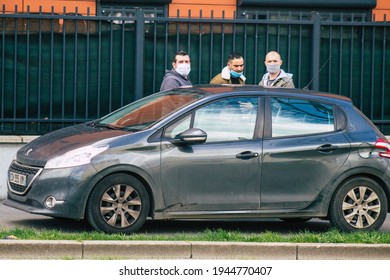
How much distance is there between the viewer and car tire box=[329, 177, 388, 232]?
12.3m

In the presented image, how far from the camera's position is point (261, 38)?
1644 cm

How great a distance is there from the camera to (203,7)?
789 inches

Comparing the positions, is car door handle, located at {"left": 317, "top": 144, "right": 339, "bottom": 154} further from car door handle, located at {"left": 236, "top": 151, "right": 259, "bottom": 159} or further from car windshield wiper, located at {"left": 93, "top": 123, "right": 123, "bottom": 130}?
car windshield wiper, located at {"left": 93, "top": 123, "right": 123, "bottom": 130}

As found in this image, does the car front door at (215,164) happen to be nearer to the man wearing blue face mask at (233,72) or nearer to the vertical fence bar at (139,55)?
the man wearing blue face mask at (233,72)

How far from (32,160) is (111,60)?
4320mm

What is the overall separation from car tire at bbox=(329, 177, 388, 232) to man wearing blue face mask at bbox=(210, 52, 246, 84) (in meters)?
3.25

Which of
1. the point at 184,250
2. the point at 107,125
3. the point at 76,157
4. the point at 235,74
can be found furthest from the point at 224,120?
the point at 235,74

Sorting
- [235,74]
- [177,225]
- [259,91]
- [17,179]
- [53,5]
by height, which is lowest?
[177,225]

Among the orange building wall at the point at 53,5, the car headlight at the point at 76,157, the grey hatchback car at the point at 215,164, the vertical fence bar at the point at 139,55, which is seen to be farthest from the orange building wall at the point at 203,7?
the car headlight at the point at 76,157

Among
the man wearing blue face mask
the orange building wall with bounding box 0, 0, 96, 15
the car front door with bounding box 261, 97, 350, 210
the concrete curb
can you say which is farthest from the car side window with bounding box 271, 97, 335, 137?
the orange building wall with bounding box 0, 0, 96, 15

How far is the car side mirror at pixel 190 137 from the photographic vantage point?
11.8 metres

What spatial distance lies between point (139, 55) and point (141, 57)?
0.12 feet

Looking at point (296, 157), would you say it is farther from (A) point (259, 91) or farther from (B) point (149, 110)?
(B) point (149, 110)

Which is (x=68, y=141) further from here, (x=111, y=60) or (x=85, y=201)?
(x=111, y=60)
